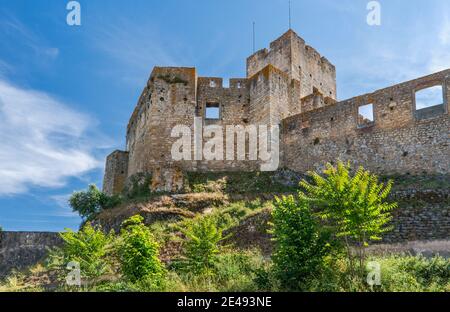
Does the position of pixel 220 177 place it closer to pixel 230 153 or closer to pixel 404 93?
pixel 230 153

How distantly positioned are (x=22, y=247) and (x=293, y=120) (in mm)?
17310

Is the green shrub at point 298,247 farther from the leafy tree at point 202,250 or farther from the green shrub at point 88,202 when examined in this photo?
the green shrub at point 88,202

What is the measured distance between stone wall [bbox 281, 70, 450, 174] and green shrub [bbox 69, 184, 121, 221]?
11446 millimetres

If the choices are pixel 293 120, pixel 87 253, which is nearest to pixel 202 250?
pixel 87 253

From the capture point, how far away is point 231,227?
17344mm

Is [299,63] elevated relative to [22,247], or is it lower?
elevated

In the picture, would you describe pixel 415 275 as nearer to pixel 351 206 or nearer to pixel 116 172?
pixel 351 206

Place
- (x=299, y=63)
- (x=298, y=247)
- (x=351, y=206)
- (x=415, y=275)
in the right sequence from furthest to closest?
(x=299, y=63) → (x=351, y=206) → (x=298, y=247) → (x=415, y=275)

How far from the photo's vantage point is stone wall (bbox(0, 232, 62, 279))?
22.7 metres

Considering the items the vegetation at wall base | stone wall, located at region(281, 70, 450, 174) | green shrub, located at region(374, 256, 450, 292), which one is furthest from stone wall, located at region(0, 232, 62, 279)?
green shrub, located at region(374, 256, 450, 292)

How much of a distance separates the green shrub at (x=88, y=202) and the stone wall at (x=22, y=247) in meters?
2.34

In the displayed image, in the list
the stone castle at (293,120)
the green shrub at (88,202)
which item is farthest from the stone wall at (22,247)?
the stone castle at (293,120)

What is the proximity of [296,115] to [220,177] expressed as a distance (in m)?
6.03

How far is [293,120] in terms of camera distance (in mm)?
25359
